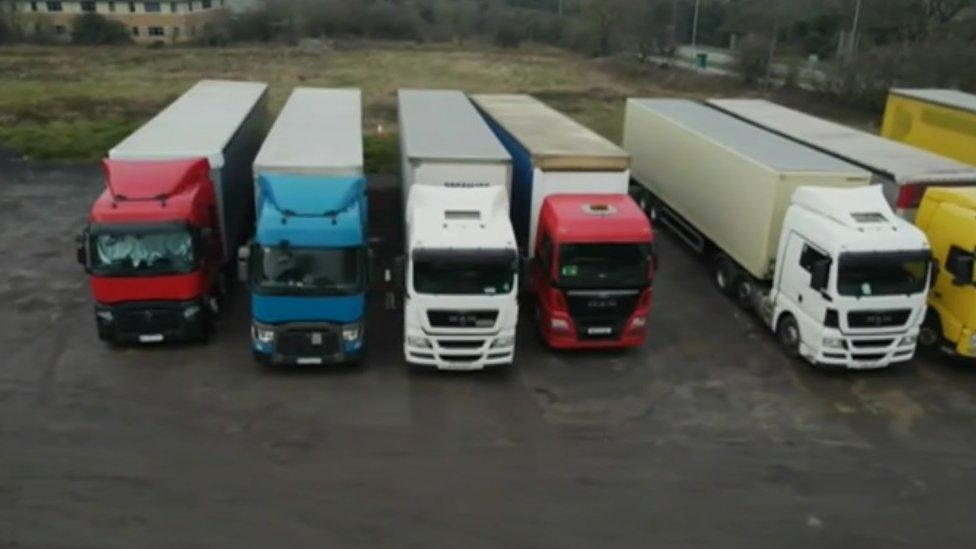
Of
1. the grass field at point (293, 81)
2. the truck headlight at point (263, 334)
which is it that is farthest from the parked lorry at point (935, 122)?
the truck headlight at point (263, 334)

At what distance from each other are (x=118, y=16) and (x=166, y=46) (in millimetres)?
11981

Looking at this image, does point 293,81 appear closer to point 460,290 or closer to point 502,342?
point 460,290

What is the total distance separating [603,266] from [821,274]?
11.1 feet

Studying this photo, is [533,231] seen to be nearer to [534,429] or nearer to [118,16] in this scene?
[534,429]

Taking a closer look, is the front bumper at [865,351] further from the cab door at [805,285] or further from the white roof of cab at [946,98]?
the white roof of cab at [946,98]

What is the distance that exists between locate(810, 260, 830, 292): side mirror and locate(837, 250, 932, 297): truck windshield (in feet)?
0.57

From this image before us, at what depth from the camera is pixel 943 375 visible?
13.7 metres

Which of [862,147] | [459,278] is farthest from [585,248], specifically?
[862,147]

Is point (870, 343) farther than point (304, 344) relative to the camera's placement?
Yes

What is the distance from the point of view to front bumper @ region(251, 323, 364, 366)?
1229 cm

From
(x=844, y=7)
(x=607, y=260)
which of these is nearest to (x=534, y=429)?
(x=607, y=260)

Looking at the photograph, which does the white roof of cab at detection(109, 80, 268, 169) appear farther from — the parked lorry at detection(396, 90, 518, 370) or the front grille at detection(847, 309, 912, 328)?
the front grille at detection(847, 309, 912, 328)

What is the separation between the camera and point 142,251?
12695 mm

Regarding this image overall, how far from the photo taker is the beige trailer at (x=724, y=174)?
565 inches
